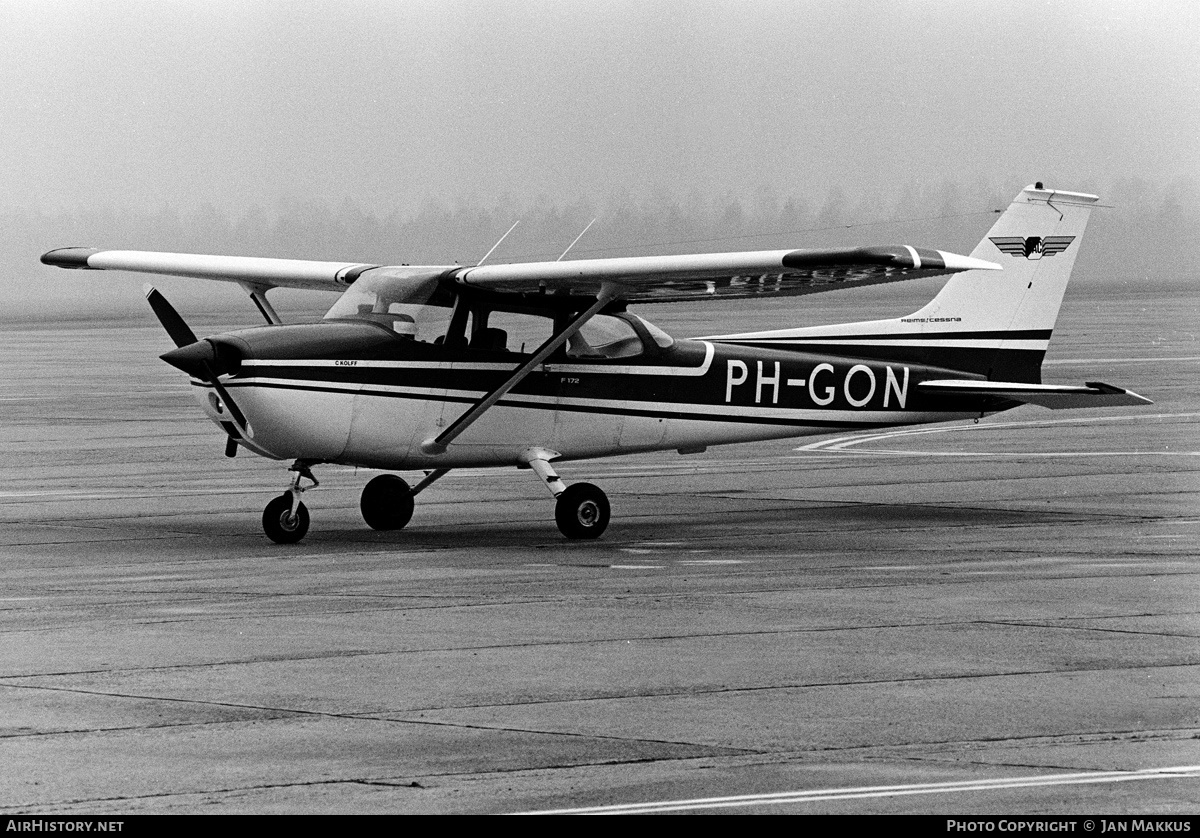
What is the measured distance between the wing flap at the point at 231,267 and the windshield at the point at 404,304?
51.4 inches

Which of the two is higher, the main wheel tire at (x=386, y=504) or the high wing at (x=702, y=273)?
the high wing at (x=702, y=273)

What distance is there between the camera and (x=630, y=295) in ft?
53.6

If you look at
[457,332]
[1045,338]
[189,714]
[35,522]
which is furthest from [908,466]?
[189,714]

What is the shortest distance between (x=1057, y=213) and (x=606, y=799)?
12389 mm

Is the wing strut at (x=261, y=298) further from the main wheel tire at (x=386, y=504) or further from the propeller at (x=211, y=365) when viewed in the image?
the propeller at (x=211, y=365)

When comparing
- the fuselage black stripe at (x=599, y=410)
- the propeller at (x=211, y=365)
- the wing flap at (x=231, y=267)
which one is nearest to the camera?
the propeller at (x=211, y=365)

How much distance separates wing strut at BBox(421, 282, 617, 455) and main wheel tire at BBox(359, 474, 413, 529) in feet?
2.53

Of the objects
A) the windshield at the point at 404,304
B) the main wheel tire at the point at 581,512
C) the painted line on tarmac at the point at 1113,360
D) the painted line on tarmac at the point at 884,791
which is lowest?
the painted line on tarmac at the point at 1113,360

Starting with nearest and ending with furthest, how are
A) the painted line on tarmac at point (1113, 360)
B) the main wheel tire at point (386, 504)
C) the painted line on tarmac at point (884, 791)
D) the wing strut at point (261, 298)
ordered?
the painted line on tarmac at point (884, 791) < the main wheel tire at point (386, 504) < the wing strut at point (261, 298) < the painted line on tarmac at point (1113, 360)

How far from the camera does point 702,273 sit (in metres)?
15.0

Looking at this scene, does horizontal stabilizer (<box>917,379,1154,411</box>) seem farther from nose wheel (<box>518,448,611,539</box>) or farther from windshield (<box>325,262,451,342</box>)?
windshield (<box>325,262,451,342</box>)

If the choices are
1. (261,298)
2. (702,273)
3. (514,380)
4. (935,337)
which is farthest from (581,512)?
(261,298)

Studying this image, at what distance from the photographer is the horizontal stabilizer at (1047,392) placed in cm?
1611

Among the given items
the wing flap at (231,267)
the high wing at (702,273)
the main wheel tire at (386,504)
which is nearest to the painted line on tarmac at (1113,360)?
the wing flap at (231,267)
